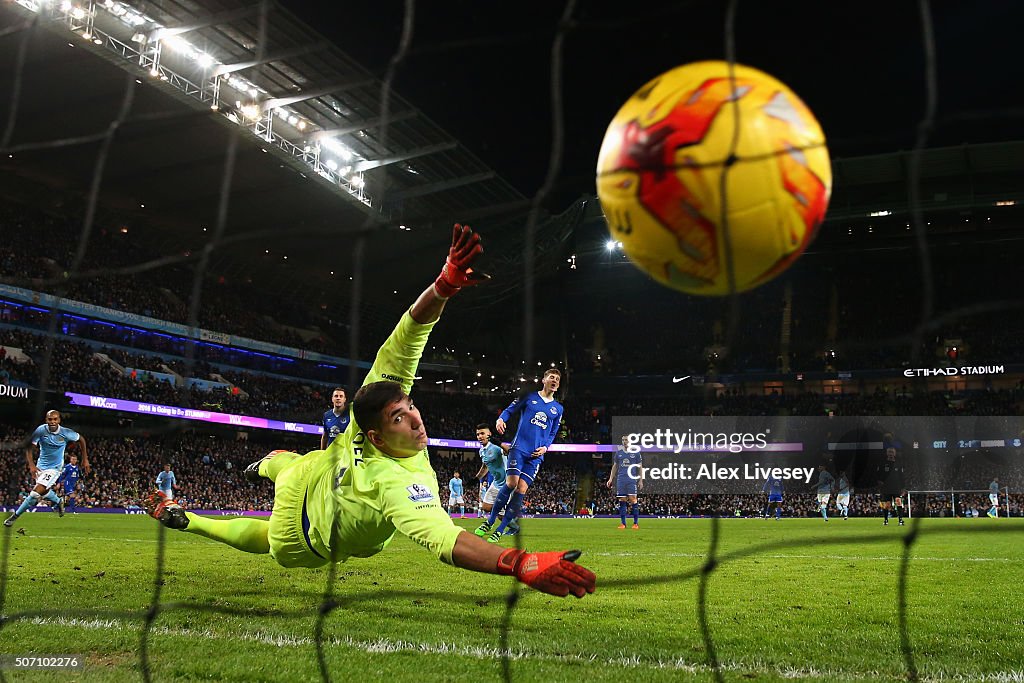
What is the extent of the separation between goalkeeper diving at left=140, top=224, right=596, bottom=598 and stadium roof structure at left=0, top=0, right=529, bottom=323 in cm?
1109

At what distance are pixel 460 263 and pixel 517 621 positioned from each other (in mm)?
2187

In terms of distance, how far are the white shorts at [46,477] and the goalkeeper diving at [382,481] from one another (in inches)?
352

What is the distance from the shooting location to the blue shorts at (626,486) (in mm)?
15414

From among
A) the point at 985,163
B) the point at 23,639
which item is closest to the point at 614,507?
the point at 985,163

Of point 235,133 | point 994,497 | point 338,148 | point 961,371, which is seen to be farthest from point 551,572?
point 961,371

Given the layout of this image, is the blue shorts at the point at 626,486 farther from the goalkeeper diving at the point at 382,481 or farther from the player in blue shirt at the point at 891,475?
the player in blue shirt at the point at 891,475

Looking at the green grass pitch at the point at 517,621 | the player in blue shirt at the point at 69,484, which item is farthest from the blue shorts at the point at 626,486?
the player in blue shirt at the point at 69,484

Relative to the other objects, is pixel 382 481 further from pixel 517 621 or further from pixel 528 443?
pixel 528 443

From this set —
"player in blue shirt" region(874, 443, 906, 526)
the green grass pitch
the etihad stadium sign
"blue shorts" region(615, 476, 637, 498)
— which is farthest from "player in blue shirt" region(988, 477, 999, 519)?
the green grass pitch

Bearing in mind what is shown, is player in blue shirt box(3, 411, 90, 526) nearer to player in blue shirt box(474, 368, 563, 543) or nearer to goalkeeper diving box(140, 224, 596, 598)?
player in blue shirt box(474, 368, 563, 543)

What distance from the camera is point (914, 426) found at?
2834cm

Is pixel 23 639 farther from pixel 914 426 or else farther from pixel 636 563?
pixel 914 426

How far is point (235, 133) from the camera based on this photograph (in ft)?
56.8

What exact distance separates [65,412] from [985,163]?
108 ft
